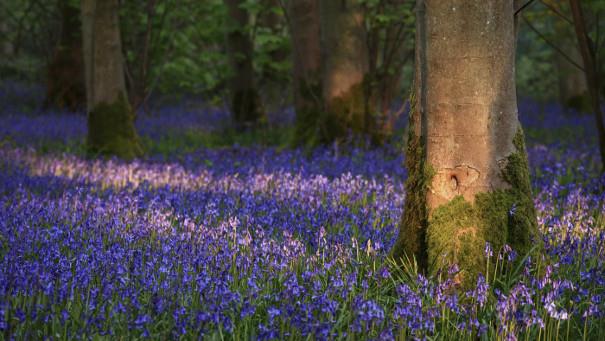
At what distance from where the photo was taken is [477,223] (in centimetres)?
378

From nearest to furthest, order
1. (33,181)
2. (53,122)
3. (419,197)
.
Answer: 1. (419,197)
2. (33,181)
3. (53,122)

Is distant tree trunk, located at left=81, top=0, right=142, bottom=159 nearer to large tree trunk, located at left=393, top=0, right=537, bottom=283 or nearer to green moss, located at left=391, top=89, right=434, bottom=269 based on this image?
green moss, located at left=391, top=89, right=434, bottom=269

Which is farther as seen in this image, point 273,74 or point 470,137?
point 273,74

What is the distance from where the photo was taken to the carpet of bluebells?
306 centimetres

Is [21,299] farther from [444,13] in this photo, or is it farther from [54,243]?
[444,13]

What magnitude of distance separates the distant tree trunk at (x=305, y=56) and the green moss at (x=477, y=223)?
7072mm

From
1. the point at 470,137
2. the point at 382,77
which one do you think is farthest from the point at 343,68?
the point at 470,137

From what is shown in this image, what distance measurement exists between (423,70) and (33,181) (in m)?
4.73

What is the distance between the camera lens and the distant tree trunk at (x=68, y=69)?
56.8 feet

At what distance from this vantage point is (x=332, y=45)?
394 inches

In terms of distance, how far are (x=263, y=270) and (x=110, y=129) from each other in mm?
6738

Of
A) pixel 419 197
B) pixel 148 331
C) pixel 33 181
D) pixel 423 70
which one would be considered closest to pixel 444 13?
pixel 423 70

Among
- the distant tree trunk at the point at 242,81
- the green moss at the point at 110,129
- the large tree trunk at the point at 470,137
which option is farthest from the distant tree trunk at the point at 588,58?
the distant tree trunk at the point at 242,81

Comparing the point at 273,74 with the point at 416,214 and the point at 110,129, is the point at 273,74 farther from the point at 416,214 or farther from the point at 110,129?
the point at 416,214
